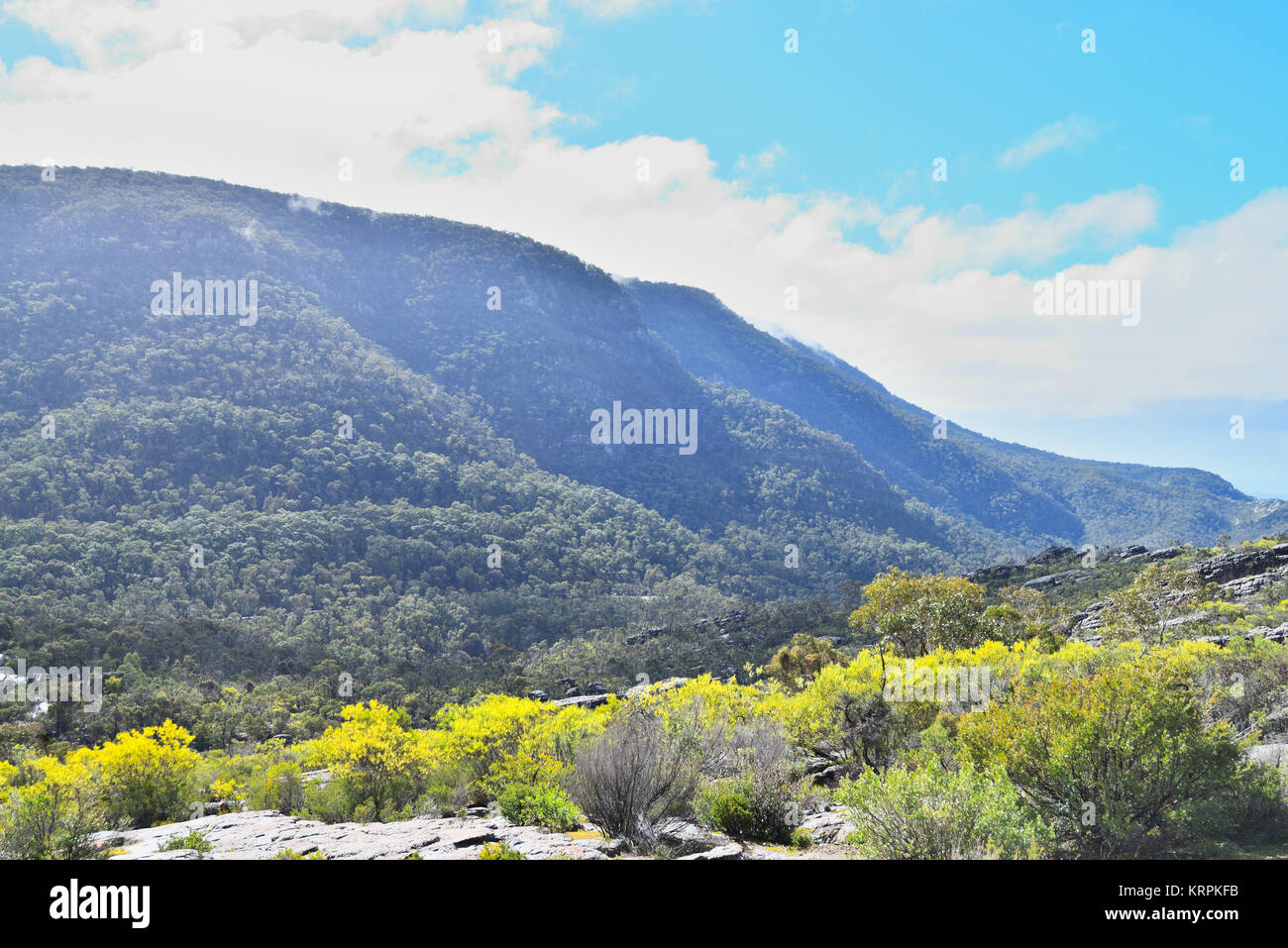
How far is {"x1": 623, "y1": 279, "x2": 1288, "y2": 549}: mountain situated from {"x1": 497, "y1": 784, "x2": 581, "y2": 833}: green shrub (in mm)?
159178

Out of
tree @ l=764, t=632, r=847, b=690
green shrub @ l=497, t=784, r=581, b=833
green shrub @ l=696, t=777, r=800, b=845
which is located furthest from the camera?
tree @ l=764, t=632, r=847, b=690

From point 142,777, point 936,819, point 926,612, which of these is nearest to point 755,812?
point 936,819

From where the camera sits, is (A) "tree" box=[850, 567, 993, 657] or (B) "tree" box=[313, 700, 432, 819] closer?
(B) "tree" box=[313, 700, 432, 819]

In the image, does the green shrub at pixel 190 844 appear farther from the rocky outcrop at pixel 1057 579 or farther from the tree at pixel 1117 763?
the rocky outcrop at pixel 1057 579

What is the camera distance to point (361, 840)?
357 inches

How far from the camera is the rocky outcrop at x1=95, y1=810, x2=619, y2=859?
25.6 ft

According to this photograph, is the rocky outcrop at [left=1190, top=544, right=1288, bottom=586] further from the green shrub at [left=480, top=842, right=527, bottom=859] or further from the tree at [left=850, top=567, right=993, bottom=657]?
the green shrub at [left=480, top=842, right=527, bottom=859]

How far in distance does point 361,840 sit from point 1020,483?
192 meters

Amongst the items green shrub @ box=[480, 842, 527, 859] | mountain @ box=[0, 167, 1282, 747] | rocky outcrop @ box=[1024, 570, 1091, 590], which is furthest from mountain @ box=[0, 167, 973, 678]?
green shrub @ box=[480, 842, 527, 859]

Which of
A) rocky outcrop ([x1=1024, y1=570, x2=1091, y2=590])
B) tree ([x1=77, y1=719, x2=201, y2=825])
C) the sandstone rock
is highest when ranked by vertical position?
the sandstone rock

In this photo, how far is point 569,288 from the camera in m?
163

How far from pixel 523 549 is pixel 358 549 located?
68.1 feet
